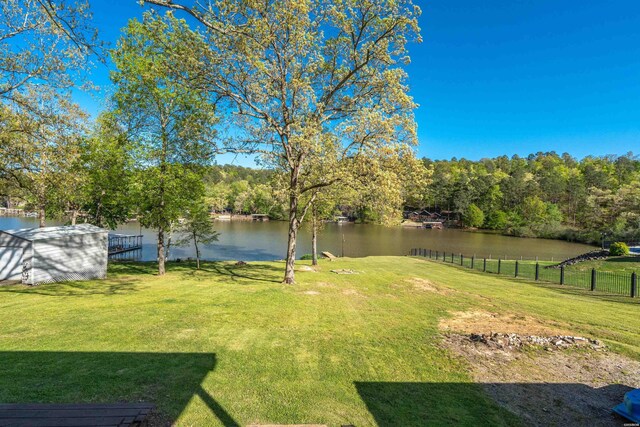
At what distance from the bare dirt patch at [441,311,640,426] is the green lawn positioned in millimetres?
412

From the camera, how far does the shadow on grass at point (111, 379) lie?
4.36 metres

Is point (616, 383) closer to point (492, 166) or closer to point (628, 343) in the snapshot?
point (628, 343)

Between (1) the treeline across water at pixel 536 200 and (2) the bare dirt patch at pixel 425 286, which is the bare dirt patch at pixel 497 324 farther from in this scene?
(1) the treeline across water at pixel 536 200

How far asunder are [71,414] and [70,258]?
1377cm

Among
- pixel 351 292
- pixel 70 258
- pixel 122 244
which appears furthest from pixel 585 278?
pixel 122 244

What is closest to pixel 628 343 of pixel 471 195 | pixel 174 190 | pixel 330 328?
pixel 330 328

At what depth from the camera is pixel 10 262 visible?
1402 cm

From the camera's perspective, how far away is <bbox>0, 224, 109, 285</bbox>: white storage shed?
43.9 ft

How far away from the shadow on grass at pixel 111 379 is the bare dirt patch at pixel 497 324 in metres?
5.88

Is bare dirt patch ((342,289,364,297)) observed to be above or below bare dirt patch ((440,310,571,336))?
below

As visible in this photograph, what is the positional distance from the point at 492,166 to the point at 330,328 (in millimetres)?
147808

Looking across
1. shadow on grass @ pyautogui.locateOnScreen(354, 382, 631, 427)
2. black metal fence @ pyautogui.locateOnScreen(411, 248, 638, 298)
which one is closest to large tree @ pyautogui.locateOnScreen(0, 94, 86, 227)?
shadow on grass @ pyautogui.locateOnScreen(354, 382, 631, 427)

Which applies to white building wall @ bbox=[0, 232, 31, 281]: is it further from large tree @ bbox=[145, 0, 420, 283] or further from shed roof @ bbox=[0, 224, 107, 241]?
large tree @ bbox=[145, 0, 420, 283]

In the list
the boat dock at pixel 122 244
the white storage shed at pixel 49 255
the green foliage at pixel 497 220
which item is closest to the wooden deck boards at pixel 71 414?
the white storage shed at pixel 49 255
